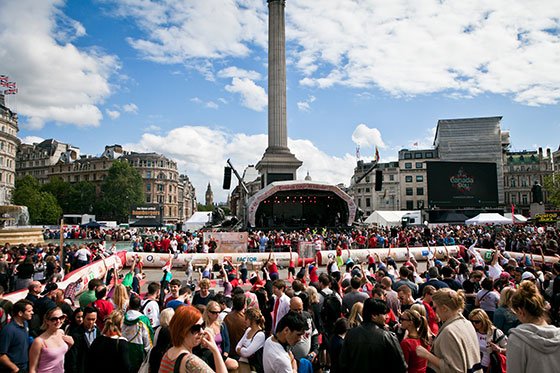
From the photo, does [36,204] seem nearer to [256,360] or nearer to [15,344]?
[15,344]

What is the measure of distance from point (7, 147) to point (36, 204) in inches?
446

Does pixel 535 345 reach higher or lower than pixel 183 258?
higher

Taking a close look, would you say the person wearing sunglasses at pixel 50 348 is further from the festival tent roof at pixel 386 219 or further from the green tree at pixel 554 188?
the green tree at pixel 554 188

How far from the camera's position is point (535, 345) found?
119 inches

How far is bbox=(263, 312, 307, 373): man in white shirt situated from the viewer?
12.2ft

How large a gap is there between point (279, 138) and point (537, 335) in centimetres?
4672

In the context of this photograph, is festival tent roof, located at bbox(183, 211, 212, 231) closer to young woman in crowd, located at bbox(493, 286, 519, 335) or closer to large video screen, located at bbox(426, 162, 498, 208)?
large video screen, located at bbox(426, 162, 498, 208)

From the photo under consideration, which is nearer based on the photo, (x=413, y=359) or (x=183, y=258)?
(x=413, y=359)

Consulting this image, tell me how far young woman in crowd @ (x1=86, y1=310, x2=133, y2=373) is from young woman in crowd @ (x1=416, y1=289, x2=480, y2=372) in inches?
124

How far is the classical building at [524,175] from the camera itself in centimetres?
8619

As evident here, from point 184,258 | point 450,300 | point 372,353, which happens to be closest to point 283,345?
point 372,353

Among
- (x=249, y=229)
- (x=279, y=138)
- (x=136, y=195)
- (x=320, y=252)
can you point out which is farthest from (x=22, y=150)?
(x=320, y=252)

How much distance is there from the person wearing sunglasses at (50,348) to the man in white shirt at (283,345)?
2.50 m

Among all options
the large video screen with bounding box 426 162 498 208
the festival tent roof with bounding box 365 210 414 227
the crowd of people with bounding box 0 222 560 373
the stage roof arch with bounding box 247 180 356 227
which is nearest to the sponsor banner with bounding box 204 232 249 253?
the stage roof arch with bounding box 247 180 356 227
